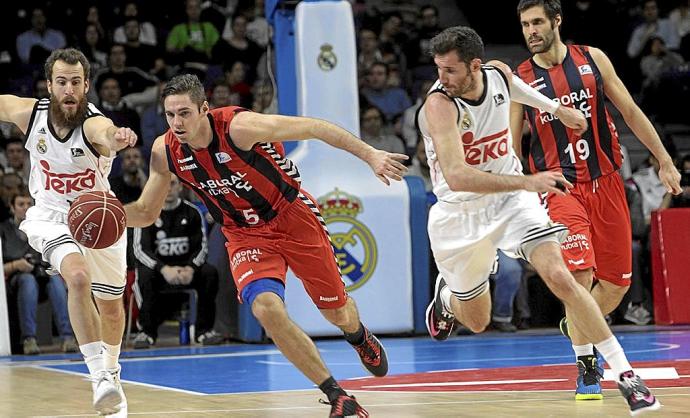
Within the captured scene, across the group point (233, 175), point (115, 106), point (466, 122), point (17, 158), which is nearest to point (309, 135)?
point (233, 175)

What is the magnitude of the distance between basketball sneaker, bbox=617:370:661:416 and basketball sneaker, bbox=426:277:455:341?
2.06m

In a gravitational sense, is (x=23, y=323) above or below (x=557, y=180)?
below

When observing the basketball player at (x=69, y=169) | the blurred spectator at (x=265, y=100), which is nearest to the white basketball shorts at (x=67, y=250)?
the basketball player at (x=69, y=169)

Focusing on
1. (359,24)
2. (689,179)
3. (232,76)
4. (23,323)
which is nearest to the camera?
(23,323)

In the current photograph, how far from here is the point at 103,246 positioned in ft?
22.8

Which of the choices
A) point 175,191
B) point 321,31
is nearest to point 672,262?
point 321,31

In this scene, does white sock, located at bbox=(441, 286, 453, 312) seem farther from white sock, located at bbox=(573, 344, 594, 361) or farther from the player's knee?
the player's knee

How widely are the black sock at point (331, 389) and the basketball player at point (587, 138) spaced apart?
1.92 meters

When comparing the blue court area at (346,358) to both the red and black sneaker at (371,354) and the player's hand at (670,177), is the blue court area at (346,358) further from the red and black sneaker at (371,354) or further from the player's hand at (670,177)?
the player's hand at (670,177)

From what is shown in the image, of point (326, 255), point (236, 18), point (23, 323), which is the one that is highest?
point (236, 18)

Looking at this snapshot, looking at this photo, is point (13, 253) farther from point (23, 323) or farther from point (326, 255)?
point (326, 255)

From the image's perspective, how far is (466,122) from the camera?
21.9 ft

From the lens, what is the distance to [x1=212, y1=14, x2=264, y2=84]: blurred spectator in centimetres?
1608

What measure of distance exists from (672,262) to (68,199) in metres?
7.43
